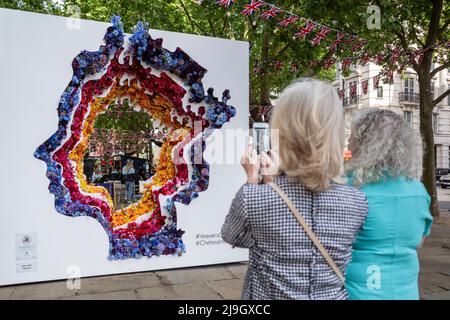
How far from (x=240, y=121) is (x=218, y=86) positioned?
1.94 feet

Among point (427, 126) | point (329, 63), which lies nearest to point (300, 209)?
point (329, 63)

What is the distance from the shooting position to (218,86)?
20.6 feet

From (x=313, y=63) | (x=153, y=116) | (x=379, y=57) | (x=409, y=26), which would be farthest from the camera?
(x=409, y=26)

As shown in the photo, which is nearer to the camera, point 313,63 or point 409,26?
point 313,63

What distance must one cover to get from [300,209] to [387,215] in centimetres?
44

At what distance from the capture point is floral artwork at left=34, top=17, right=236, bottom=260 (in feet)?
17.6

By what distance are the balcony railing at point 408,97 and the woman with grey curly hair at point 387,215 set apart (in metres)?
37.8

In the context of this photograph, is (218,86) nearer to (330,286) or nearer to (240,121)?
(240,121)

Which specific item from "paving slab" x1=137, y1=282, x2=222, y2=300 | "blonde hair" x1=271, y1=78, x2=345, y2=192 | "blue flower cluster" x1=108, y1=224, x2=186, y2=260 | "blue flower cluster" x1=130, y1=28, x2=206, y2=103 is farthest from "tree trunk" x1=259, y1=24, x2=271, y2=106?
"blonde hair" x1=271, y1=78, x2=345, y2=192

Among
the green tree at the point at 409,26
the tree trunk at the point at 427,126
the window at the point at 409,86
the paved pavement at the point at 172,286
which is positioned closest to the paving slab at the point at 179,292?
the paved pavement at the point at 172,286

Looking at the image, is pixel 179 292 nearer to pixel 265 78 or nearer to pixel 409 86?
pixel 265 78

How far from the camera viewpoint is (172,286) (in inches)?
205
